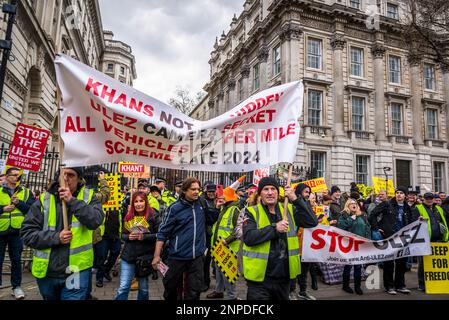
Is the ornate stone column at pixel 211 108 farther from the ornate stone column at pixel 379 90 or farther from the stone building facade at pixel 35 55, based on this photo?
the ornate stone column at pixel 379 90

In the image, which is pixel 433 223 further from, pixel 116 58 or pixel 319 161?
pixel 116 58

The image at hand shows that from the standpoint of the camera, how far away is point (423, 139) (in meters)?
28.3

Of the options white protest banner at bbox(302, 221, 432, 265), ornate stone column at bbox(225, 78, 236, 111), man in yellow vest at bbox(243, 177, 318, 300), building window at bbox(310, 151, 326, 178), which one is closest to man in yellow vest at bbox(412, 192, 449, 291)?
white protest banner at bbox(302, 221, 432, 265)

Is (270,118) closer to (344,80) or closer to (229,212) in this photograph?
(229,212)

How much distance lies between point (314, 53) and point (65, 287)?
26.3 metres

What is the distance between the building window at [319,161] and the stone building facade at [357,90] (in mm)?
77

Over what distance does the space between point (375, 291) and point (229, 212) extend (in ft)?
12.9

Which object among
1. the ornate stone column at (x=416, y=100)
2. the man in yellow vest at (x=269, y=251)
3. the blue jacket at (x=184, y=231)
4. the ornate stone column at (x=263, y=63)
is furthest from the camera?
the ornate stone column at (x=263, y=63)

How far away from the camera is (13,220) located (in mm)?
6129

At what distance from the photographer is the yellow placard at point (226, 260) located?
5.82 metres

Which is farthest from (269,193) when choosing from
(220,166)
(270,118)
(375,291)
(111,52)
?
(111,52)

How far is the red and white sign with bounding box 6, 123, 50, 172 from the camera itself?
7.77 m

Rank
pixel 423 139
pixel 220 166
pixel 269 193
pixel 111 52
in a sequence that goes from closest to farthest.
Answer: pixel 269 193
pixel 220 166
pixel 423 139
pixel 111 52

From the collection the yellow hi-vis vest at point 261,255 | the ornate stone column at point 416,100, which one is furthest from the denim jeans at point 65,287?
the ornate stone column at point 416,100
